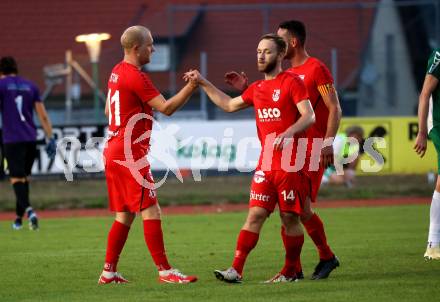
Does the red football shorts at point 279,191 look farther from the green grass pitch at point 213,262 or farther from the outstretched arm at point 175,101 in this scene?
the outstretched arm at point 175,101

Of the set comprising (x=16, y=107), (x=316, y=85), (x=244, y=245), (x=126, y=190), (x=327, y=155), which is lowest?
(x=244, y=245)

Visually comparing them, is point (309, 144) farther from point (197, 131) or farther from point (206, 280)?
point (197, 131)

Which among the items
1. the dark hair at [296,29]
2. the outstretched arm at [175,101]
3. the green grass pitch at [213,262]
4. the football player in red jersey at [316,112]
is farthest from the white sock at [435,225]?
the outstretched arm at [175,101]

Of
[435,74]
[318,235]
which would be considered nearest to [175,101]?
[318,235]

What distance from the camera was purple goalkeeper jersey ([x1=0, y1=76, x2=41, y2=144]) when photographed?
15.2 metres

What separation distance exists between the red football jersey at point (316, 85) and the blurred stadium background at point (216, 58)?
13471mm

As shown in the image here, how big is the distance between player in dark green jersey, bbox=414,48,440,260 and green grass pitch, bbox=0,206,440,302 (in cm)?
22

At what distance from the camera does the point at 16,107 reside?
1529 centimetres

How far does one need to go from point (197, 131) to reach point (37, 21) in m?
9.38

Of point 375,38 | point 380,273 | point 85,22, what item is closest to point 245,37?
point 375,38

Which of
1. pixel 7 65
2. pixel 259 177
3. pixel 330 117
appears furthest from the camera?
pixel 7 65

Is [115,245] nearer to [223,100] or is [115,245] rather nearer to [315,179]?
[223,100]

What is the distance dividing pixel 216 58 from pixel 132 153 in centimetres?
1705

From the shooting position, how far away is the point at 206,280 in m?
9.48
